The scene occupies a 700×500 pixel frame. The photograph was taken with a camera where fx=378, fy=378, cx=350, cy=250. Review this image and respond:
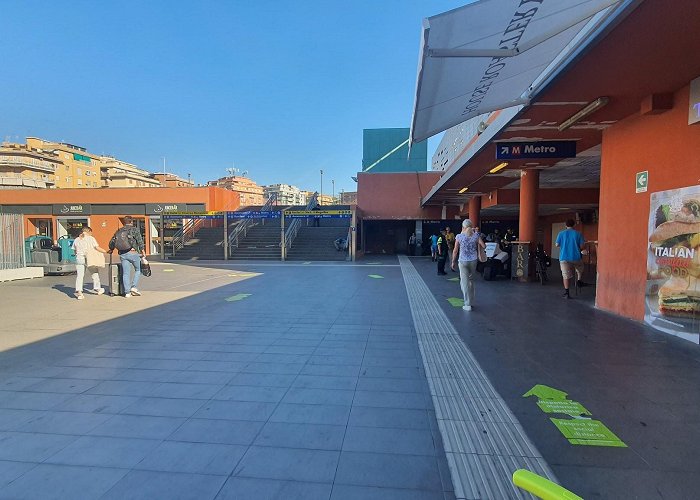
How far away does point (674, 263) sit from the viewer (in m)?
5.20

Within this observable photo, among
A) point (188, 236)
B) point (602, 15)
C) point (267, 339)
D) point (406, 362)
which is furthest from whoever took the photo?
point (188, 236)

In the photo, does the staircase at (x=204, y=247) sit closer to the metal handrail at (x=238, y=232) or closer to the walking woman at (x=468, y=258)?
the metal handrail at (x=238, y=232)

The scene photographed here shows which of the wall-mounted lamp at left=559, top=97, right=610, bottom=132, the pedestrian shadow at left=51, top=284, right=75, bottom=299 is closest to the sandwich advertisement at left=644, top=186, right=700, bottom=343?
the wall-mounted lamp at left=559, top=97, right=610, bottom=132

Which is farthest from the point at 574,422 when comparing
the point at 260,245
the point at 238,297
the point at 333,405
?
the point at 260,245

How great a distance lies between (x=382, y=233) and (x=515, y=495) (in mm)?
25307

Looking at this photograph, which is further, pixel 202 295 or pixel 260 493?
pixel 202 295

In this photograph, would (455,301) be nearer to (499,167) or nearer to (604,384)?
(604,384)

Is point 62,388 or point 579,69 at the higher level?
point 579,69

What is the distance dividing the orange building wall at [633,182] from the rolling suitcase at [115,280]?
1004 centimetres

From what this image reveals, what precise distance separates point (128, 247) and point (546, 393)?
8.24 m

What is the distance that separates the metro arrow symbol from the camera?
332 cm

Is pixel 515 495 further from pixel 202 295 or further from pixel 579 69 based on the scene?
pixel 202 295

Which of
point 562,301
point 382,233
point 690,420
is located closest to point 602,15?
point 690,420

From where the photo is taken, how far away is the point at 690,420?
2.92 metres
